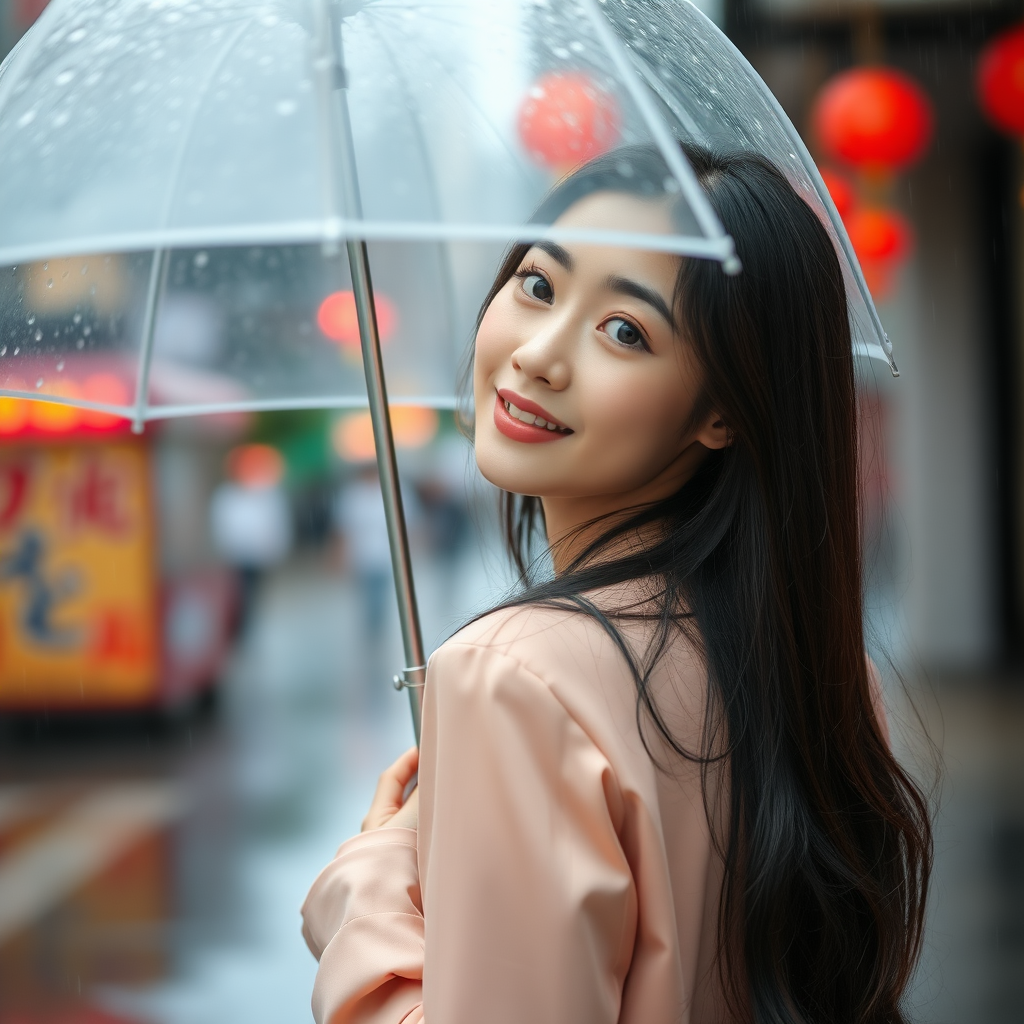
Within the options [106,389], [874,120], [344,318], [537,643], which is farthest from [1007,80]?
[537,643]

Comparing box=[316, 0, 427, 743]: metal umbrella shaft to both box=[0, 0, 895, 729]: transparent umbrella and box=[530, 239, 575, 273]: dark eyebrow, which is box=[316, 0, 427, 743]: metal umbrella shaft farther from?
box=[530, 239, 575, 273]: dark eyebrow

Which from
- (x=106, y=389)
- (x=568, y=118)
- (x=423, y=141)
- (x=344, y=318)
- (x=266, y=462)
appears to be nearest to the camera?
(x=568, y=118)

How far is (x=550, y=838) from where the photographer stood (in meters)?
1.10

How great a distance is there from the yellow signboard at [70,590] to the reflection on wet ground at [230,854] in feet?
1.28

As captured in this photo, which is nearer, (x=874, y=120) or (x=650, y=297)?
Result: (x=650, y=297)

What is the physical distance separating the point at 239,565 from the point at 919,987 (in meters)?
8.08

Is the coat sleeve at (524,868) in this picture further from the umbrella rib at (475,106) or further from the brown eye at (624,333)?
the umbrella rib at (475,106)

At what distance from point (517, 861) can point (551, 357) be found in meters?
0.54

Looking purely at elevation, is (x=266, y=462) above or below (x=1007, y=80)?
below

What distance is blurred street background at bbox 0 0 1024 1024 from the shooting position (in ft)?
17.1

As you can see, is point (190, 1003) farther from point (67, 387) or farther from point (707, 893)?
point (707, 893)

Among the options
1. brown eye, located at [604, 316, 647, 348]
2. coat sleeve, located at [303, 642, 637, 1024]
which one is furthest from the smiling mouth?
coat sleeve, located at [303, 642, 637, 1024]

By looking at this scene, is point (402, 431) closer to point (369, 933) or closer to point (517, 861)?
point (369, 933)

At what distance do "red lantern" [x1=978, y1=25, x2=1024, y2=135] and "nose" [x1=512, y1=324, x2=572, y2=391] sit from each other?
19.5ft
